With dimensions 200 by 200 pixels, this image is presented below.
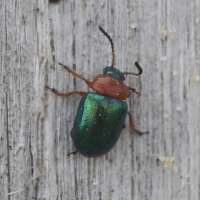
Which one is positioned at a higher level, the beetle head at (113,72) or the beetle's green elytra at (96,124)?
the beetle head at (113,72)

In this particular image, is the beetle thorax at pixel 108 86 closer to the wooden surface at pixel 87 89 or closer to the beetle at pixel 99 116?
the beetle at pixel 99 116

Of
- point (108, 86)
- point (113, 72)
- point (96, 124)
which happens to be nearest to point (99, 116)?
point (96, 124)

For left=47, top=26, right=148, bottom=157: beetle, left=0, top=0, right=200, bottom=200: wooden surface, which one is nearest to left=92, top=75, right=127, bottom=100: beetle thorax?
left=47, top=26, right=148, bottom=157: beetle

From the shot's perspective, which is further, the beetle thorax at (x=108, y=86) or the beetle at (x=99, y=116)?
the beetle thorax at (x=108, y=86)

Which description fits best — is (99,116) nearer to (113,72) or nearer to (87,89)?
(87,89)

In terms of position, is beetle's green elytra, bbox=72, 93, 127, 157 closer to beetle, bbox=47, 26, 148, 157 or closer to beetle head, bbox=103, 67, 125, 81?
beetle, bbox=47, 26, 148, 157

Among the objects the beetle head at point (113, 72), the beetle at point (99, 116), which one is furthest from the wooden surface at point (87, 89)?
the beetle at point (99, 116)

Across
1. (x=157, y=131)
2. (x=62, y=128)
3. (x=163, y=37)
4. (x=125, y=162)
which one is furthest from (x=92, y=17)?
(x=125, y=162)
